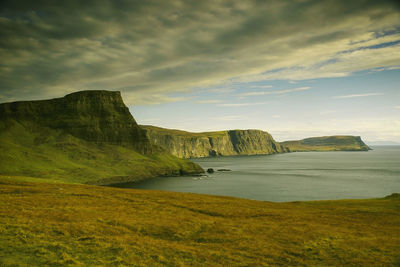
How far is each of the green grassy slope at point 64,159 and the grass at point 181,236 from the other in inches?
4130

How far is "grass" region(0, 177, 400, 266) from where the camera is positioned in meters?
20.5

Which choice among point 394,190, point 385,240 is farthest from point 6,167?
point 394,190

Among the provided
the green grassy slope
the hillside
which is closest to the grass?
the green grassy slope

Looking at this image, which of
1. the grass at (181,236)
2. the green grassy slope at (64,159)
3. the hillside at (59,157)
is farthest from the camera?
the hillside at (59,157)

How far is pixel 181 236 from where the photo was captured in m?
27.6

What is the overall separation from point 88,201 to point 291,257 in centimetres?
3365

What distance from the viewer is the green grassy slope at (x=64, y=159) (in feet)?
430

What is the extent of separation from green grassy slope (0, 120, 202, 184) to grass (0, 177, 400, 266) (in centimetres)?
10490

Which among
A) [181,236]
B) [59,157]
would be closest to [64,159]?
[59,157]

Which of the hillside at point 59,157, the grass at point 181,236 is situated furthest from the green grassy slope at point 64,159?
the grass at point 181,236

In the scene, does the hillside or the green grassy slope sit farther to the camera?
the hillside

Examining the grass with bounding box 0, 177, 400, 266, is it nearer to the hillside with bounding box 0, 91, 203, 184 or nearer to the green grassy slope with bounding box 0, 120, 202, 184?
the green grassy slope with bounding box 0, 120, 202, 184

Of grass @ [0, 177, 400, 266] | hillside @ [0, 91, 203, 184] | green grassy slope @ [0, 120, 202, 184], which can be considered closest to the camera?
grass @ [0, 177, 400, 266]

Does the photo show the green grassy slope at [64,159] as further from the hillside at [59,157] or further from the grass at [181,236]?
the grass at [181,236]
